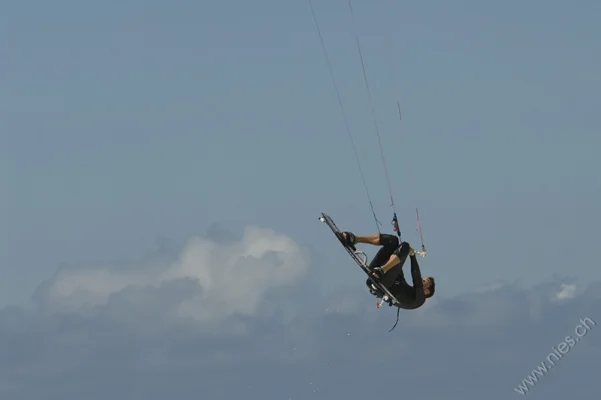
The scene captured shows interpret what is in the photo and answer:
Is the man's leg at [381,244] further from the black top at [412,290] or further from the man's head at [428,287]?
the man's head at [428,287]

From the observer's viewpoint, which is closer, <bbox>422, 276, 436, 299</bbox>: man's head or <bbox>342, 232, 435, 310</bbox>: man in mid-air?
<bbox>342, 232, 435, 310</bbox>: man in mid-air

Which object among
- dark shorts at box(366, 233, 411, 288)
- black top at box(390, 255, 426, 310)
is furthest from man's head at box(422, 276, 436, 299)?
dark shorts at box(366, 233, 411, 288)

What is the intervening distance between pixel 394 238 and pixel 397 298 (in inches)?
61.2

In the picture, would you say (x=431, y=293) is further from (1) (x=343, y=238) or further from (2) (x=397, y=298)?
(1) (x=343, y=238)

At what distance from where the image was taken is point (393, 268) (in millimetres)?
23703

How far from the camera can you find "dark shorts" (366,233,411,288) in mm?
23672

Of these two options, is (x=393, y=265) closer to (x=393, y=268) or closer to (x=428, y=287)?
(x=393, y=268)

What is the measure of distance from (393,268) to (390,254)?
0.34m

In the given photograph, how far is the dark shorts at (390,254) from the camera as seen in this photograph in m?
23.7

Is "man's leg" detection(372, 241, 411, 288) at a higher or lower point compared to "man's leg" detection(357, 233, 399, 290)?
lower

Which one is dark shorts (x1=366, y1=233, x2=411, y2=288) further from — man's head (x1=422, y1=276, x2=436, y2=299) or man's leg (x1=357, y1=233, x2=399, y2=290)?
man's head (x1=422, y1=276, x2=436, y2=299)

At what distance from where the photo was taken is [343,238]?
23156 mm

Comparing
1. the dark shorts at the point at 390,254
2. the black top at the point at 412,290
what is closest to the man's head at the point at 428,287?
the black top at the point at 412,290

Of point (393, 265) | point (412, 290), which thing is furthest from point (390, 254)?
point (412, 290)
